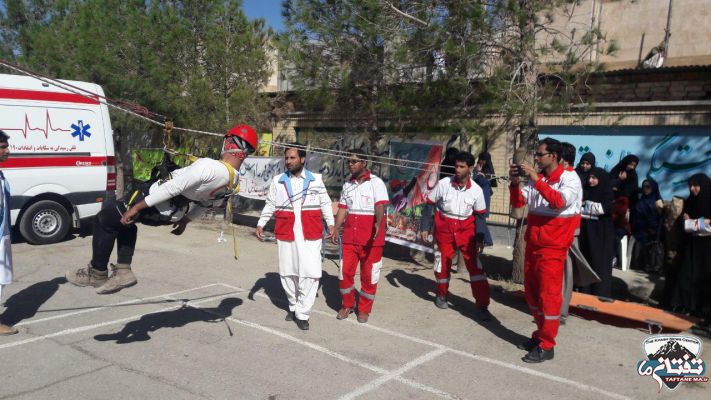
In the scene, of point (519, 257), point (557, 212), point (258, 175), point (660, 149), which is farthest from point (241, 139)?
point (258, 175)

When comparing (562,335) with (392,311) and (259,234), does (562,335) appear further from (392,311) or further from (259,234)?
(259,234)

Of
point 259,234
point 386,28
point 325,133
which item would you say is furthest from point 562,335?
point 325,133

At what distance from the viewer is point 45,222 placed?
33.1ft

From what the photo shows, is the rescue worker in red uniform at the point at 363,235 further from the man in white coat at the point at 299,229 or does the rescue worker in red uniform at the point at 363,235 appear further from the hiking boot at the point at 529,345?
the hiking boot at the point at 529,345

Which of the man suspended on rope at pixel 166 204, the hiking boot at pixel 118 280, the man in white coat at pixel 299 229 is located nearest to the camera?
the man suspended on rope at pixel 166 204

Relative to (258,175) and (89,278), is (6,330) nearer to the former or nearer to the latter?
(89,278)

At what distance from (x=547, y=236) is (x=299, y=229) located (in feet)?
8.02

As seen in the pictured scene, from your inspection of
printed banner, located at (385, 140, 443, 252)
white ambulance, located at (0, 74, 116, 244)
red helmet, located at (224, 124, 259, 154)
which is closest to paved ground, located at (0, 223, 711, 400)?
printed banner, located at (385, 140, 443, 252)

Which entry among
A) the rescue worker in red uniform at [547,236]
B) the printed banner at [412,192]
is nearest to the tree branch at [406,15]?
the printed banner at [412,192]

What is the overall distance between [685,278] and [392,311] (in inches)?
137

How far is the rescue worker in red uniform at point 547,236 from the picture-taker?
5.07 m

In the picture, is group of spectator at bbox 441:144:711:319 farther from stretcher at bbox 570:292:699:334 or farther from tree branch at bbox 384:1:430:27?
tree branch at bbox 384:1:430:27

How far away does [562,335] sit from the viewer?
5965mm

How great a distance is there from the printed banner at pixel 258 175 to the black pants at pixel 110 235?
22.1 feet
